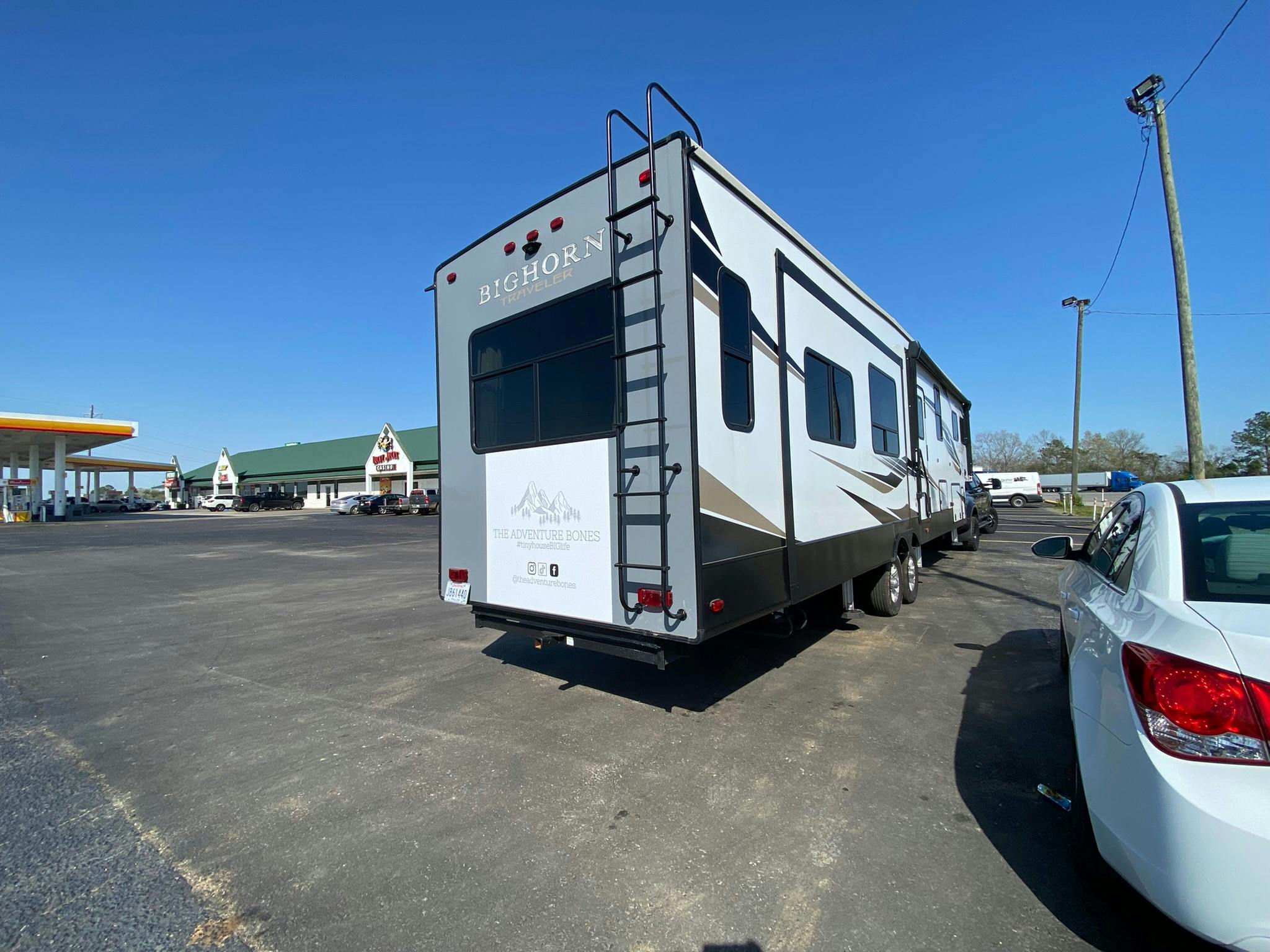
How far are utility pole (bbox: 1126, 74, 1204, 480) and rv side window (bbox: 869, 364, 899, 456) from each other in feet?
25.3

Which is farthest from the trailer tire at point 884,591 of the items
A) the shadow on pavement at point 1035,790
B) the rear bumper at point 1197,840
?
the rear bumper at point 1197,840

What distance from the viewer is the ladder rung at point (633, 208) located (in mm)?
3703

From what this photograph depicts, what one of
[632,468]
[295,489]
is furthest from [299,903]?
[295,489]

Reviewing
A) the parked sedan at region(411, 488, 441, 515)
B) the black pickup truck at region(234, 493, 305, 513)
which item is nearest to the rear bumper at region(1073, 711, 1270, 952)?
the parked sedan at region(411, 488, 441, 515)

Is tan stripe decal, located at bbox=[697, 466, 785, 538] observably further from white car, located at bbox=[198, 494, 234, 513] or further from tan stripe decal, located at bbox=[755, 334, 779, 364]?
white car, located at bbox=[198, 494, 234, 513]

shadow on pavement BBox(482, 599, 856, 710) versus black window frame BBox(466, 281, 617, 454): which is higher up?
black window frame BBox(466, 281, 617, 454)

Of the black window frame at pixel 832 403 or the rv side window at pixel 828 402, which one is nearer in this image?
the black window frame at pixel 832 403

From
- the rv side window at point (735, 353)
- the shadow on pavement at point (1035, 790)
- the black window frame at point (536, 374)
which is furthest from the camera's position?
the black window frame at point (536, 374)

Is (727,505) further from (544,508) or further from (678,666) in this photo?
(678,666)

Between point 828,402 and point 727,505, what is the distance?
7.47 ft

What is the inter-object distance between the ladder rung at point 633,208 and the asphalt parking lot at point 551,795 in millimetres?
3366

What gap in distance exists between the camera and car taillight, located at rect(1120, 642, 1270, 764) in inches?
67.9

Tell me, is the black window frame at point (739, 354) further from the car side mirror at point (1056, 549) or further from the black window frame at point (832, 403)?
the car side mirror at point (1056, 549)

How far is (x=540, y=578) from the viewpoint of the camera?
447 cm
